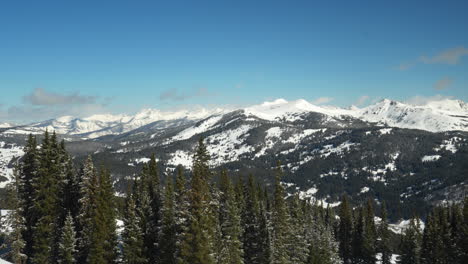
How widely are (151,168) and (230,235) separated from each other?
17.6 metres

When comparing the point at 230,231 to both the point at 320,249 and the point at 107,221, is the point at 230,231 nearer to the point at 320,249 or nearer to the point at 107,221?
the point at 107,221

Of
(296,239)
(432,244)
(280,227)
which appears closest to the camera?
(280,227)

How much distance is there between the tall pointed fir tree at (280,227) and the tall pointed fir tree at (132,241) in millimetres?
21288

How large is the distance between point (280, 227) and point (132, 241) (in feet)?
78.0

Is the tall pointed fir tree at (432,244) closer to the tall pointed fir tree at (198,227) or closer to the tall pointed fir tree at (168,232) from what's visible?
the tall pointed fir tree at (198,227)

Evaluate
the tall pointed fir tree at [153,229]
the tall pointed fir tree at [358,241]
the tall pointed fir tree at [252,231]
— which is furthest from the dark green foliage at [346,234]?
the tall pointed fir tree at [153,229]

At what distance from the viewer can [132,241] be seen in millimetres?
50031

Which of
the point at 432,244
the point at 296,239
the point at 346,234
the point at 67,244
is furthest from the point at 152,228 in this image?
the point at 346,234

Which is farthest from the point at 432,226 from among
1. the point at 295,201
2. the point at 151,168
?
the point at 151,168

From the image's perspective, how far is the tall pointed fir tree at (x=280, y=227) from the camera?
61.2 meters

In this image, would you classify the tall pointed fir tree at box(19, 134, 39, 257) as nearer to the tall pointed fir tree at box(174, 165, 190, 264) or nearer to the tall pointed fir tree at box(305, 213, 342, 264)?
the tall pointed fir tree at box(174, 165, 190, 264)

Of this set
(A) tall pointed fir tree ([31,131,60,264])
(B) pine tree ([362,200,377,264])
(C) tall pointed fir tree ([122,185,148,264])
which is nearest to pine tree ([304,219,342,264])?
(B) pine tree ([362,200,377,264])

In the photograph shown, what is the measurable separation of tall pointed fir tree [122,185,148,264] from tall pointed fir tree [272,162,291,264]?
21.3m

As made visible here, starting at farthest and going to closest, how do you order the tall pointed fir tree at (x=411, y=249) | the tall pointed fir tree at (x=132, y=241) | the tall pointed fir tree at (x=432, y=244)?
the tall pointed fir tree at (x=411, y=249) → the tall pointed fir tree at (x=432, y=244) → the tall pointed fir tree at (x=132, y=241)
